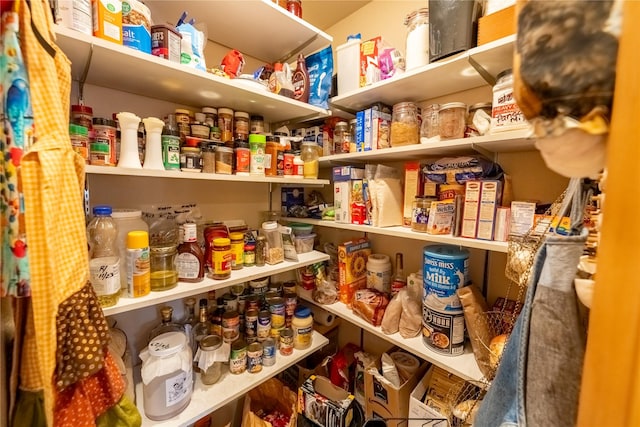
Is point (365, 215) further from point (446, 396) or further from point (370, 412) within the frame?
point (370, 412)

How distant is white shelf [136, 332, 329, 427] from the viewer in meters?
0.89

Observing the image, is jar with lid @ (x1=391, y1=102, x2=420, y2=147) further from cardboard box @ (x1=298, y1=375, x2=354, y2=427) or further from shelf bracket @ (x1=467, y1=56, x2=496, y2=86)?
cardboard box @ (x1=298, y1=375, x2=354, y2=427)

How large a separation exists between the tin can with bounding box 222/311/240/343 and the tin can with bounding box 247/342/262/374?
88 mm

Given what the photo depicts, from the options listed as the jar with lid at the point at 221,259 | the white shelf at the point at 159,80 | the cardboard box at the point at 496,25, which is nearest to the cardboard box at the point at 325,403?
the jar with lid at the point at 221,259

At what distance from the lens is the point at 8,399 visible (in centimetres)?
56

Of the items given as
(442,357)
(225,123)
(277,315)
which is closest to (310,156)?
(225,123)

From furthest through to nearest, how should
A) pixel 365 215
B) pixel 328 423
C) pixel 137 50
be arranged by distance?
pixel 365 215, pixel 328 423, pixel 137 50

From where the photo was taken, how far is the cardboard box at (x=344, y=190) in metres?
1.23

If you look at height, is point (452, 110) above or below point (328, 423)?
above

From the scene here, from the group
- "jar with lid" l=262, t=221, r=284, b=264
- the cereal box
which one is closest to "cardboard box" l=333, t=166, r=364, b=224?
the cereal box

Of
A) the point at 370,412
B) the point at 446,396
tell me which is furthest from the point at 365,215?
the point at 370,412

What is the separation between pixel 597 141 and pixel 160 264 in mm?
1116

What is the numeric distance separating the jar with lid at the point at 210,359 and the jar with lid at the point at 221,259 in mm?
292

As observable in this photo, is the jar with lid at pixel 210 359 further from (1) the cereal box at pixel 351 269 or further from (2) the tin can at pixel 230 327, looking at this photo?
(1) the cereal box at pixel 351 269
